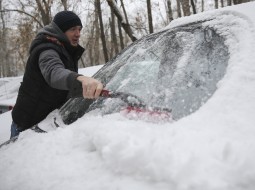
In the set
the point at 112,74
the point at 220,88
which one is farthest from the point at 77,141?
the point at 112,74

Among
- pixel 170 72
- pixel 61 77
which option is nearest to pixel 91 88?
pixel 61 77

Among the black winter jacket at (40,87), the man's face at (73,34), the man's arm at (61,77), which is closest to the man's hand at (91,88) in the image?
the man's arm at (61,77)

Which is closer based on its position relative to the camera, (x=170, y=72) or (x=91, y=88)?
(x=91, y=88)

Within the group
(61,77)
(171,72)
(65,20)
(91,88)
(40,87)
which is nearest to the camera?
(91,88)

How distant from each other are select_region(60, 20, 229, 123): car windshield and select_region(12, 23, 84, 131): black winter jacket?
31 cm

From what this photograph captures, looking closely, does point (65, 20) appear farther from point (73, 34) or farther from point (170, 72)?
point (170, 72)

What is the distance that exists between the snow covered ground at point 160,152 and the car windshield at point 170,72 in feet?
0.43

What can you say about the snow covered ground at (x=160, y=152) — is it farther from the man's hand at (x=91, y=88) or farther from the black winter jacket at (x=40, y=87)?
the black winter jacket at (x=40, y=87)

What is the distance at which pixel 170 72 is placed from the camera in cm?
172

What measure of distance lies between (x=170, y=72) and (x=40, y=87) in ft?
4.11

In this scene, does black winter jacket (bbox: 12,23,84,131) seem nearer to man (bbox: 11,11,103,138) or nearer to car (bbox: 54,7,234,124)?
man (bbox: 11,11,103,138)

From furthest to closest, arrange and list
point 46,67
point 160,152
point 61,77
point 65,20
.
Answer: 1. point 65,20
2. point 46,67
3. point 61,77
4. point 160,152

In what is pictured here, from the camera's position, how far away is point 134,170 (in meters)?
1.05

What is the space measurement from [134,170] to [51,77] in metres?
1.14
